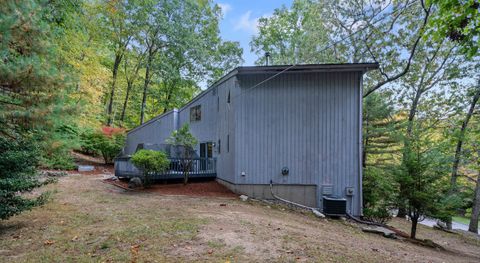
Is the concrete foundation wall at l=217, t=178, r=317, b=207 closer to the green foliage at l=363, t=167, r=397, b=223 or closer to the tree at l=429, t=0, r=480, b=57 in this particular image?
the green foliage at l=363, t=167, r=397, b=223

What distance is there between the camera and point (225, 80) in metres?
11.3

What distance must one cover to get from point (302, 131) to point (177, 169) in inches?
220

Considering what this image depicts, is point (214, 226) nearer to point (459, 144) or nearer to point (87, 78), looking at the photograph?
point (87, 78)

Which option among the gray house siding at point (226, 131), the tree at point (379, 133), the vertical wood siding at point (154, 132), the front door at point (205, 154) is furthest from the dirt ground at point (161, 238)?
the vertical wood siding at point (154, 132)

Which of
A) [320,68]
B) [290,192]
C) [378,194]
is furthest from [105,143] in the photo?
[378,194]

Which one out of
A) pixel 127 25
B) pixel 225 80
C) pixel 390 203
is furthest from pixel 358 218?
pixel 127 25

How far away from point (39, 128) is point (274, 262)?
6.02m

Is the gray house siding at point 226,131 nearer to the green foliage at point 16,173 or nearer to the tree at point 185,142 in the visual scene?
the tree at point 185,142

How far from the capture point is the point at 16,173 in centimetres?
513

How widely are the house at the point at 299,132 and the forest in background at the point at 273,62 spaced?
149 cm

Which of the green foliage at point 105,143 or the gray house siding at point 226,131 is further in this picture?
the green foliage at point 105,143

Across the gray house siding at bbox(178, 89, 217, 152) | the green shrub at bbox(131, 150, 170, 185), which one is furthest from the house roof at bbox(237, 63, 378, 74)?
the green shrub at bbox(131, 150, 170, 185)

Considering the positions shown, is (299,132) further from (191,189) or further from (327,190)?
(191,189)

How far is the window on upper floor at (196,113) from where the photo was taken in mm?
14445
